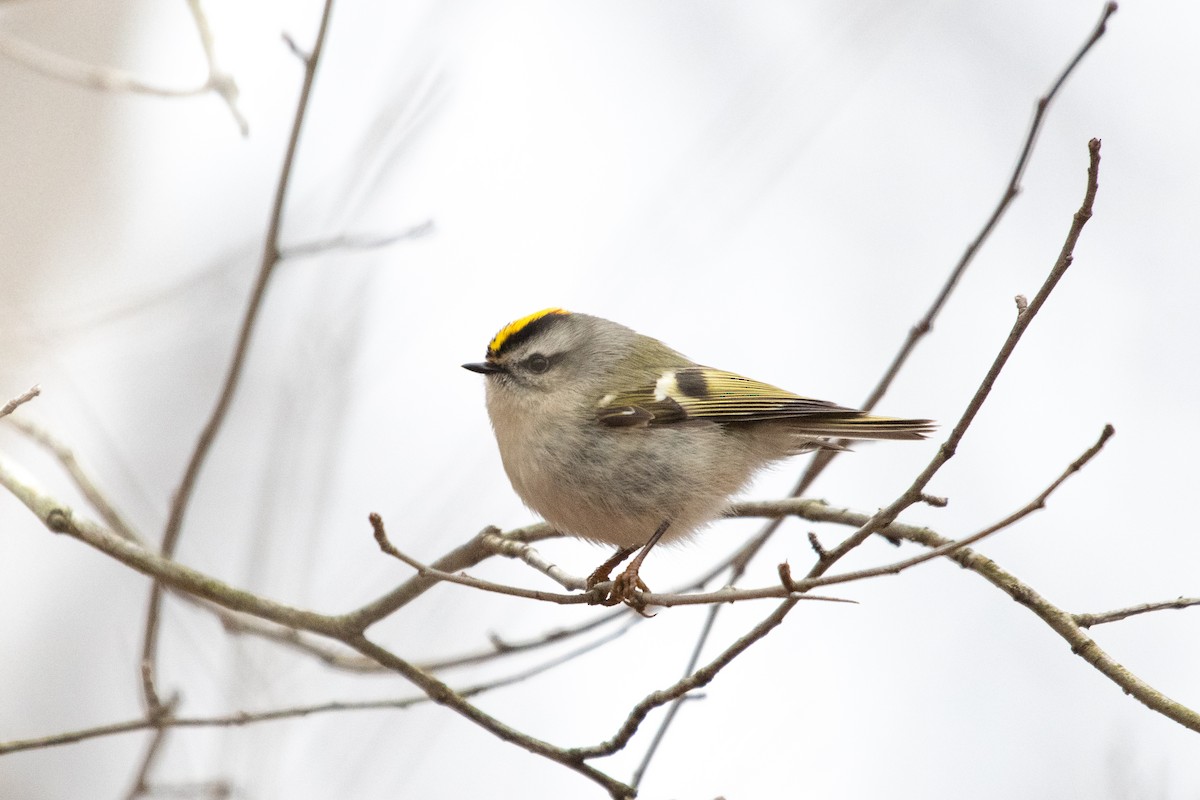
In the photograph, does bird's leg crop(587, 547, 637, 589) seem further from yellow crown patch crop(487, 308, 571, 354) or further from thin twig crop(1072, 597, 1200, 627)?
thin twig crop(1072, 597, 1200, 627)

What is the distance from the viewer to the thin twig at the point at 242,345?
2125 millimetres

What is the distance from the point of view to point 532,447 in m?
2.48

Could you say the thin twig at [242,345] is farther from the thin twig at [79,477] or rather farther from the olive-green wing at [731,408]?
the olive-green wing at [731,408]

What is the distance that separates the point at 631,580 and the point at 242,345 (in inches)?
35.1

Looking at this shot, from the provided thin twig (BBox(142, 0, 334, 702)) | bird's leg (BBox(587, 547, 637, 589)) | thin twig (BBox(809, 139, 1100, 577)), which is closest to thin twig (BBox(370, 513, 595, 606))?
thin twig (BBox(809, 139, 1100, 577))

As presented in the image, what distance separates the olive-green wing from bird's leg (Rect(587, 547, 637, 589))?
28cm

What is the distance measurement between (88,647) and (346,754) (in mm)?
2068

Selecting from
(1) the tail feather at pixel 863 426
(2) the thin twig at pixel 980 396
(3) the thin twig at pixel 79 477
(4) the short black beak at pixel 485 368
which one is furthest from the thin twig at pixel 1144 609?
(3) the thin twig at pixel 79 477

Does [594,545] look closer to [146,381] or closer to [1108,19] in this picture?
[1108,19]

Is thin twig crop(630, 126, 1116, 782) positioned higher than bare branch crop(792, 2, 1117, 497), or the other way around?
bare branch crop(792, 2, 1117, 497)

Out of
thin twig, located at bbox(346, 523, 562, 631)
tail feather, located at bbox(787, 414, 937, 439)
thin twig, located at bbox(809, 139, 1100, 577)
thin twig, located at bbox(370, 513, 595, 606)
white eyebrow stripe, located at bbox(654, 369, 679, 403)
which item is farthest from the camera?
white eyebrow stripe, located at bbox(654, 369, 679, 403)

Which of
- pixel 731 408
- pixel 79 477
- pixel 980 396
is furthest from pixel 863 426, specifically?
pixel 79 477

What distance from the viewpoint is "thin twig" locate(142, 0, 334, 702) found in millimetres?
2125

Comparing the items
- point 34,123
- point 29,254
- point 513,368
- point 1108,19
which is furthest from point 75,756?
point 1108,19
